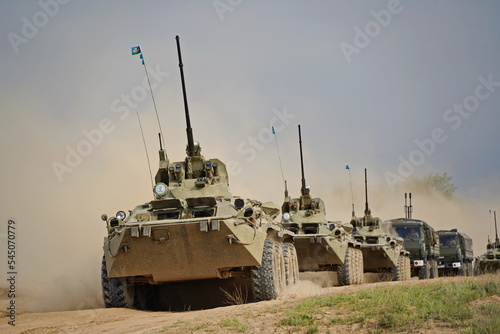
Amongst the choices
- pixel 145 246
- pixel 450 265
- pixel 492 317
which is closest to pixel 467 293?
pixel 492 317

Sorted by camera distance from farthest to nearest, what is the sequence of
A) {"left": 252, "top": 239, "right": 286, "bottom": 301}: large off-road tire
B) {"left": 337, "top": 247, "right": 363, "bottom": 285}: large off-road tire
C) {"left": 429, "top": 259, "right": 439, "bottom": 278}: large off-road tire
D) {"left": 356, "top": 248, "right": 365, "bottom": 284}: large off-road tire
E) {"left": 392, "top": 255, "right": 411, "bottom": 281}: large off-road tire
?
{"left": 429, "top": 259, "right": 439, "bottom": 278}: large off-road tire, {"left": 392, "top": 255, "right": 411, "bottom": 281}: large off-road tire, {"left": 356, "top": 248, "right": 365, "bottom": 284}: large off-road tire, {"left": 337, "top": 247, "right": 363, "bottom": 285}: large off-road tire, {"left": 252, "top": 239, "right": 286, "bottom": 301}: large off-road tire

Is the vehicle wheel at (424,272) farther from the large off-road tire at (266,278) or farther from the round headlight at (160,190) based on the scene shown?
the round headlight at (160,190)

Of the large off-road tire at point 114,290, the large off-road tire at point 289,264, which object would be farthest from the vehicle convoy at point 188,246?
the large off-road tire at point 289,264

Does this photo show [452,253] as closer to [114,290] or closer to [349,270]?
[349,270]

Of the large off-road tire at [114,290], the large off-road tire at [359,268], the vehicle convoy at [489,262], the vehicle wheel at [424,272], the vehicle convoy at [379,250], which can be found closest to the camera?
the large off-road tire at [114,290]

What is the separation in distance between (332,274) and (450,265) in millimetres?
12087

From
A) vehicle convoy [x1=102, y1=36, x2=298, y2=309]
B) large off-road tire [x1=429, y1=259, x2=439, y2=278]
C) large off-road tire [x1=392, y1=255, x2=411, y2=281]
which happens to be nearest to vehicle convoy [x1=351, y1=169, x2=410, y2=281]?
large off-road tire [x1=392, y1=255, x2=411, y2=281]

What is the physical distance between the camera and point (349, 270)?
2309 cm

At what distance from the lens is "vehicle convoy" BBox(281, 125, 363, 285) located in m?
22.1

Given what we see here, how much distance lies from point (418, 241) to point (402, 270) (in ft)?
9.96

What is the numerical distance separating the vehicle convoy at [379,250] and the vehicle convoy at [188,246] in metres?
11.8

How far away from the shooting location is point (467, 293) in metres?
10.7

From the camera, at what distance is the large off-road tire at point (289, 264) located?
16797 mm

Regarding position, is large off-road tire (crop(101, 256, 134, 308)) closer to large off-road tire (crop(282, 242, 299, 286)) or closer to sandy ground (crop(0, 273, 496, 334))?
sandy ground (crop(0, 273, 496, 334))
